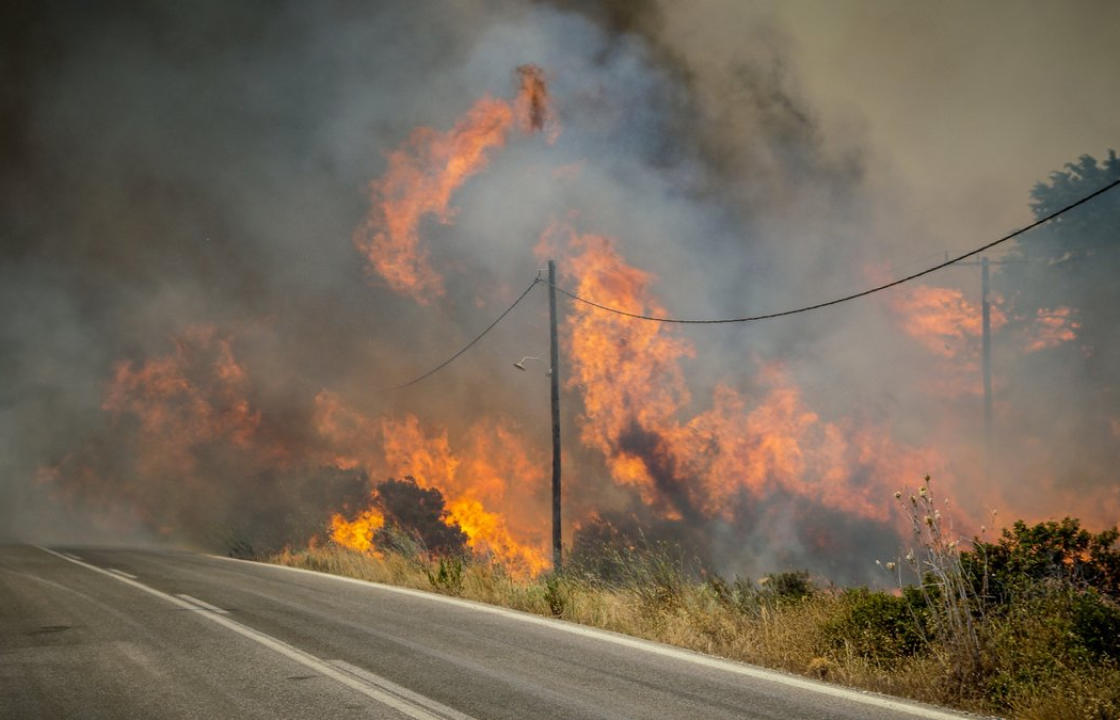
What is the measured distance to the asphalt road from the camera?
530cm

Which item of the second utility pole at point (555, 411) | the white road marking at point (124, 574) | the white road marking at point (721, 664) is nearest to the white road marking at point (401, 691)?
the white road marking at point (721, 664)

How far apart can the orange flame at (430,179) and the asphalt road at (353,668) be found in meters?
31.4

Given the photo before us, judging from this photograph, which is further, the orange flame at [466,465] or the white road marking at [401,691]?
the orange flame at [466,465]

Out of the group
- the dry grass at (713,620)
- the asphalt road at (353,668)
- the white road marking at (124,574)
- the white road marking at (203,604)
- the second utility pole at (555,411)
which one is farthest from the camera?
the second utility pole at (555,411)

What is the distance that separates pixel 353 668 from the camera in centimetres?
641

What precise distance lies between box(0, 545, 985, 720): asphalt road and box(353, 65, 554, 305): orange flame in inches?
1238

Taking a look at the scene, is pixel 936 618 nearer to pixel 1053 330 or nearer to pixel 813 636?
pixel 813 636

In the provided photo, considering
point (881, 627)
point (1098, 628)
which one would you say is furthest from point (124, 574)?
point (1098, 628)

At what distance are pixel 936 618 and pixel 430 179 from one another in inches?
1488

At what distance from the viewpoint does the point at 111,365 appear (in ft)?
135

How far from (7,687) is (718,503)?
30.3 metres

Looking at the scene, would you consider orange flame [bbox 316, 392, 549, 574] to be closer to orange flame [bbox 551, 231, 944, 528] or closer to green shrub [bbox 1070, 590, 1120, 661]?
orange flame [bbox 551, 231, 944, 528]

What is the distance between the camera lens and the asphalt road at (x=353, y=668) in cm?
530

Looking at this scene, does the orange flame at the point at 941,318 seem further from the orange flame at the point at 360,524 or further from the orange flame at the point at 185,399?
the orange flame at the point at 185,399
